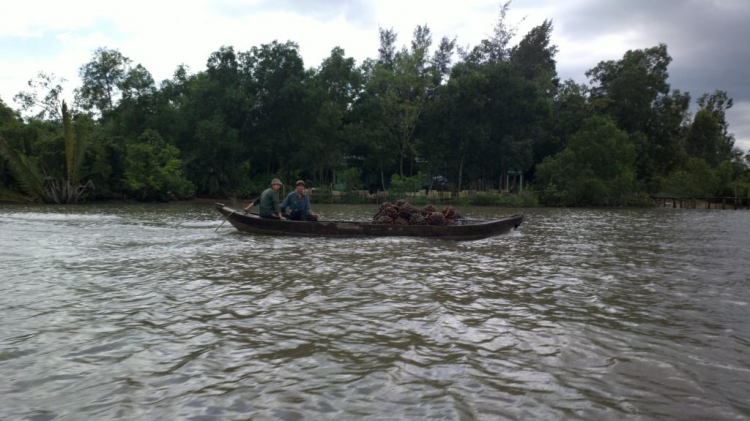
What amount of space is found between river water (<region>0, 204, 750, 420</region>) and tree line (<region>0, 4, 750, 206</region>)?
26.1 metres

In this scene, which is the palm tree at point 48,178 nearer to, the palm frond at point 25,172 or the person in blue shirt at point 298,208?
the palm frond at point 25,172

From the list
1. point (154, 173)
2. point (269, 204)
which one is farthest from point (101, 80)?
point (269, 204)

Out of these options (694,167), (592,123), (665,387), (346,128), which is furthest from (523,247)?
(694,167)

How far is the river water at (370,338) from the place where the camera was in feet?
11.0

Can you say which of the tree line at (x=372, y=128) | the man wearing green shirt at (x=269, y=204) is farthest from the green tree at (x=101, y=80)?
the man wearing green shirt at (x=269, y=204)

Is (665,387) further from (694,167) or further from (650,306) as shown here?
(694,167)

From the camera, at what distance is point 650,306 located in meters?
5.99

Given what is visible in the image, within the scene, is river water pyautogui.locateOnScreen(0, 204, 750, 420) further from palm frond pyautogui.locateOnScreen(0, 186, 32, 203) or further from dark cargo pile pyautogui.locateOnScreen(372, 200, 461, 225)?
palm frond pyautogui.locateOnScreen(0, 186, 32, 203)

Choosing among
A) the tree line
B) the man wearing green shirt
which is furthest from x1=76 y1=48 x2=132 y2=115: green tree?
the man wearing green shirt

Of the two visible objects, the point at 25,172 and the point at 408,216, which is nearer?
the point at 408,216

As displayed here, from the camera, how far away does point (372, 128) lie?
40344 millimetres

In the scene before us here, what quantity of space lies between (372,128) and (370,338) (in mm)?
36546

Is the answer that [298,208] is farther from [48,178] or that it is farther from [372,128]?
[372,128]

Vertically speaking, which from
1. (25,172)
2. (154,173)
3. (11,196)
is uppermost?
(154,173)
